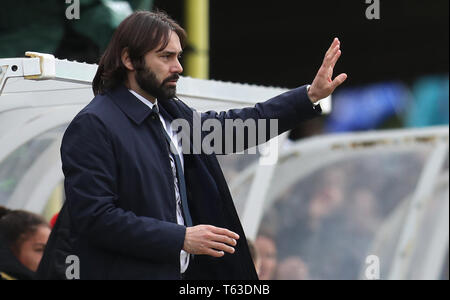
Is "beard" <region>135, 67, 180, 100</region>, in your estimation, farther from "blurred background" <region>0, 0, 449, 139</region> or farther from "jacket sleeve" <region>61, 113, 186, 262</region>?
"blurred background" <region>0, 0, 449, 139</region>

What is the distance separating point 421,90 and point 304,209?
6378mm

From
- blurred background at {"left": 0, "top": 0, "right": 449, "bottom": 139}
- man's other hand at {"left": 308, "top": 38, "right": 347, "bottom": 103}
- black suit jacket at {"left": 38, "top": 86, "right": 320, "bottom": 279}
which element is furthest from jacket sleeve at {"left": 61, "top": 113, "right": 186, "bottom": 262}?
blurred background at {"left": 0, "top": 0, "right": 449, "bottom": 139}

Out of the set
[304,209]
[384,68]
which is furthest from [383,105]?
[304,209]

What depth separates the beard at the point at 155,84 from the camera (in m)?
3.19

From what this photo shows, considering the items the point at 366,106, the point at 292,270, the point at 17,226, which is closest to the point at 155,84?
the point at 17,226

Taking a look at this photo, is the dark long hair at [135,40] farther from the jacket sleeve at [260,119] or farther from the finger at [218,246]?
the finger at [218,246]

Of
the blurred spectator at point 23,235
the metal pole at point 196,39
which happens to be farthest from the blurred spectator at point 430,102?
the blurred spectator at point 23,235

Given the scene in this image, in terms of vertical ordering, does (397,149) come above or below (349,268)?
above

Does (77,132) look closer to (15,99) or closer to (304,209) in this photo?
(15,99)

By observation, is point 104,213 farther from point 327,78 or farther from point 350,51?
point 350,51

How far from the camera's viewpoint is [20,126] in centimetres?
436

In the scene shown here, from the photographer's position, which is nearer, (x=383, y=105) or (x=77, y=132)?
(x=77, y=132)

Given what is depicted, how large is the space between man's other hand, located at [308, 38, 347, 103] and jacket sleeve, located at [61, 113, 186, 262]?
0.71 m
